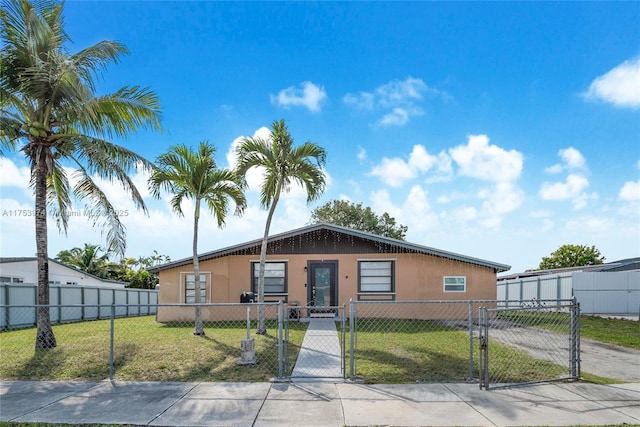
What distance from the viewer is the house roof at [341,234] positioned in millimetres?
15555

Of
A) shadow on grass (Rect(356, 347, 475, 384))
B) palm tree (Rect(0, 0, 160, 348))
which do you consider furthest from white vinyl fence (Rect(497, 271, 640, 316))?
palm tree (Rect(0, 0, 160, 348))

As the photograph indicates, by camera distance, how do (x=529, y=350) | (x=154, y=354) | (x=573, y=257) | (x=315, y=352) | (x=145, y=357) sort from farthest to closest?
(x=573, y=257) < (x=529, y=350) < (x=315, y=352) < (x=154, y=354) < (x=145, y=357)

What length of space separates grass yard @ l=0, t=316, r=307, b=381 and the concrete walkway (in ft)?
1.02

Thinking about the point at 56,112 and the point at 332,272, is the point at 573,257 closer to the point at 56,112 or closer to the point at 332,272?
the point at 332,272

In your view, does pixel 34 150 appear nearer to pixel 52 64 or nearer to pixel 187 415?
pixel 52 64

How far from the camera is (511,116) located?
41.5 ft

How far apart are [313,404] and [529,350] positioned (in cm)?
647

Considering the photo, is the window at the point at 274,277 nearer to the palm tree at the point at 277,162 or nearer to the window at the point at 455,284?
the palm tree at the point at 277,162

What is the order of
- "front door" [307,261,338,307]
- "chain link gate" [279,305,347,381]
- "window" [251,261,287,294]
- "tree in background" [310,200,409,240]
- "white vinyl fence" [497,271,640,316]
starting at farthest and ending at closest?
"tree in background" [310,200,409,240] < "white vinyl fence" [497,271,640,316] < "window" [251,261,287,294] < "front door" [307,261,338,307] < "chain link gate" [279,305,347,381]

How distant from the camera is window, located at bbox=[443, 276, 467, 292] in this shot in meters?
15.8

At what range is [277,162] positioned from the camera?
1179cm

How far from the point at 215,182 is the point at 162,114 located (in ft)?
8.84

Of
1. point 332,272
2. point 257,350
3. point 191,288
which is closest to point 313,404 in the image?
point 257,350

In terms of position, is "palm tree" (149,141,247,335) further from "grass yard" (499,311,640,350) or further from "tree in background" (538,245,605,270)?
"tree in background" (538,245,605,270)
